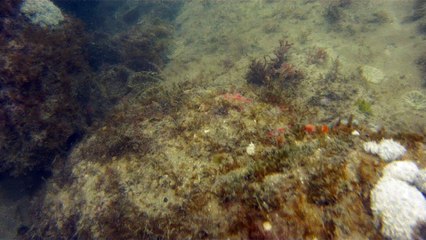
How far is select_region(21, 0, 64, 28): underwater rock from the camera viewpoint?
6342 mm

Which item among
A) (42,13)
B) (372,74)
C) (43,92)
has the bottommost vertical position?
(372,74)

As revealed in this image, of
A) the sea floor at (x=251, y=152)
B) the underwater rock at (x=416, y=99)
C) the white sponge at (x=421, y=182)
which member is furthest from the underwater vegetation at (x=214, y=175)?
the underwater rock at (x=416, y=99)

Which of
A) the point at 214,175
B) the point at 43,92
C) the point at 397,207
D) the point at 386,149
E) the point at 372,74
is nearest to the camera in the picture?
the point at 397,207

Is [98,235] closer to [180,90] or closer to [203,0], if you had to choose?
[180,90]

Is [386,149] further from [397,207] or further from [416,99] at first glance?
[416,99]

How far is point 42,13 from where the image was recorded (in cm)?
667

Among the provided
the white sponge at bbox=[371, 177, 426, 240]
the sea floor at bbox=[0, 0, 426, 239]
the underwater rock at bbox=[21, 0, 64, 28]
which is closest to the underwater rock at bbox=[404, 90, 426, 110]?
the sea floor at bbox=[0, 0, 426, 239]

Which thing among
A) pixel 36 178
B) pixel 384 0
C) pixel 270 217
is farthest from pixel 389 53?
pixel 36 178

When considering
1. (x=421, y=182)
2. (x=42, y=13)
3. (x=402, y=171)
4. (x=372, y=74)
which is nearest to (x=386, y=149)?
(x=402, y=171)

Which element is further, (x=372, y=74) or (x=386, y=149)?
(x=372, y=74)

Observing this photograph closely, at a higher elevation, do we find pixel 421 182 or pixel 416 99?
pixel 421 182

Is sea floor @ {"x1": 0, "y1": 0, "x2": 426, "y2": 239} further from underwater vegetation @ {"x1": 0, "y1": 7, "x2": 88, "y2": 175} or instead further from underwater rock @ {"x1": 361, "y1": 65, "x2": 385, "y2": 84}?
underwater vegetation @ {"x1": 0, "y1": 7, "x2": 88, "y2": 175}

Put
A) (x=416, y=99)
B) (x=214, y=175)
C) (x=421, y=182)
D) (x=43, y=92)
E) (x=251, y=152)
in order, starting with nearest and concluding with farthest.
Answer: (x=421, y=182) < (x=214, y=175) < (x=251, y=152) < (x=43, y=92) < (x=416, y=99)

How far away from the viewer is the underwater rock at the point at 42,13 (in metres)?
6.34
